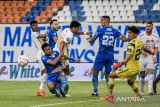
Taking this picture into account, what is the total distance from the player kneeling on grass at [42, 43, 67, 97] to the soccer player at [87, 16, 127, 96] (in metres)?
0.96

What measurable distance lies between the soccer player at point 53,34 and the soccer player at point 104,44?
3.90ft

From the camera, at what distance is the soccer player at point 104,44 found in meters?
17.0

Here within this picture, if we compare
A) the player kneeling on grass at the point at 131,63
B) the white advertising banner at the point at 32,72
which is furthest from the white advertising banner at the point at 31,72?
the player kneeling on grass at the point at 131,63

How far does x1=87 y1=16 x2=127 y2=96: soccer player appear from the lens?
17.0m

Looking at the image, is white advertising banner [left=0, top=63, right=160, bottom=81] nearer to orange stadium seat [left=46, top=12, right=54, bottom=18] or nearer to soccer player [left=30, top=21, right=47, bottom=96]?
soccer player [left=30, top=21, right=47, bottom=96]

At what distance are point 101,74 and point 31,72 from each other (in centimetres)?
282

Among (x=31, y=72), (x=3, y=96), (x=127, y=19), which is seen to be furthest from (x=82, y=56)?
(x=3, y=96)

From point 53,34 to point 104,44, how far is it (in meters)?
1.59

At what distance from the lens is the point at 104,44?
1712cm

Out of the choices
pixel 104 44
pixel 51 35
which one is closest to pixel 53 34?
pixel 51 35

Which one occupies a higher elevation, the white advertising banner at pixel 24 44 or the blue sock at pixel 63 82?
the white advertising banner at pixel 24 44

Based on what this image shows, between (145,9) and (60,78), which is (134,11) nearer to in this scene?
(145,9)

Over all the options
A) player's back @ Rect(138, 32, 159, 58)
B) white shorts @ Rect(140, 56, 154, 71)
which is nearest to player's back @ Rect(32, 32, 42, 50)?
player's back @ Rect(138, 32, 159, 58)

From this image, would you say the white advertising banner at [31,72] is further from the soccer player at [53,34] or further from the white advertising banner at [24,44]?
the soccer player at [53,34]
